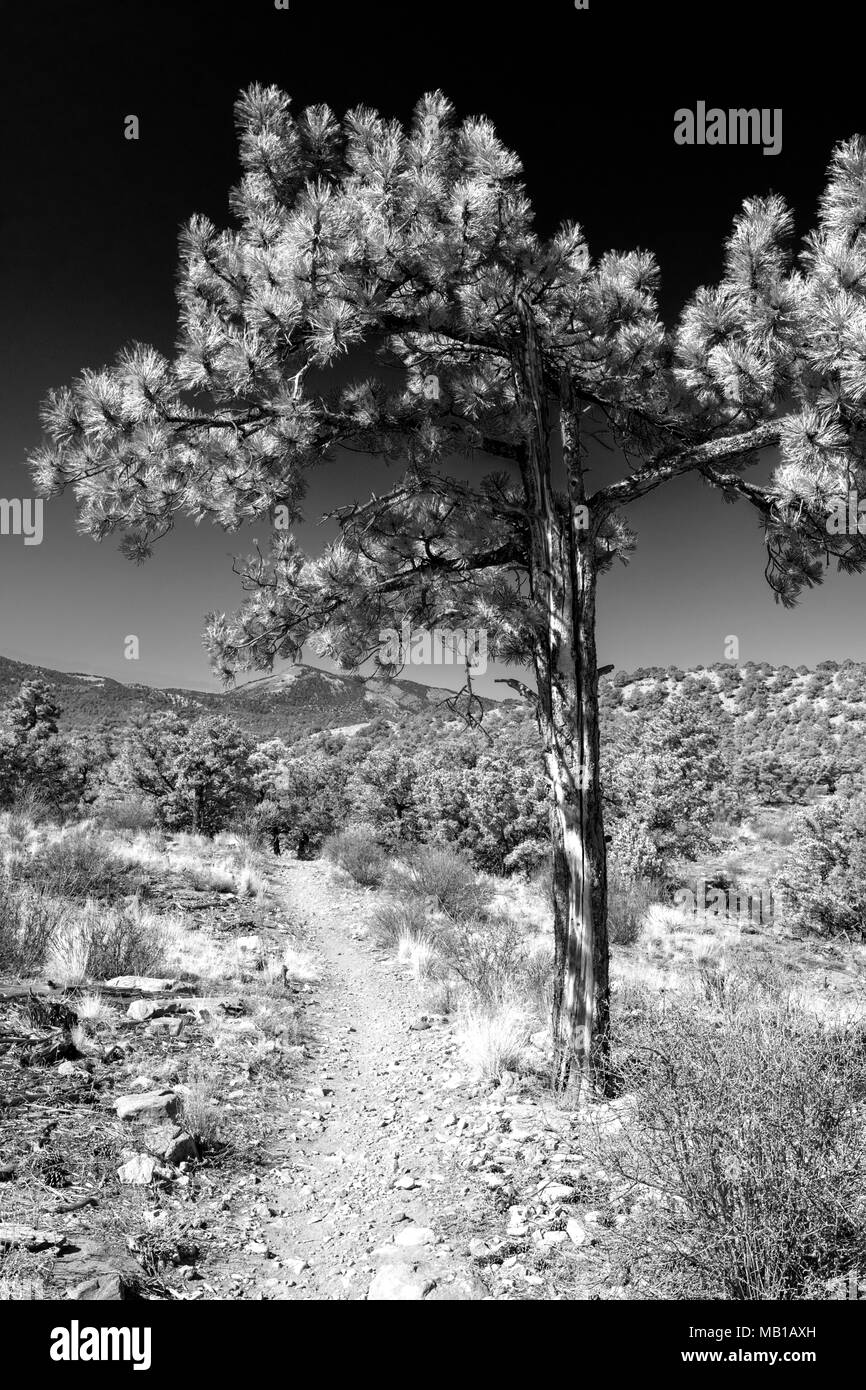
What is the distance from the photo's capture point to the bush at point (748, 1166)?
7.16 ft

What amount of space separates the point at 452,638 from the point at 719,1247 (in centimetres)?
362

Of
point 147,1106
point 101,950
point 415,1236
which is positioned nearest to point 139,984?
point 101,950

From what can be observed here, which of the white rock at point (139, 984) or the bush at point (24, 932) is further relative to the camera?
the white rock at point (139, 984)

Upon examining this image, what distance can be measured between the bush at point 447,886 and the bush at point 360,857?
227cm

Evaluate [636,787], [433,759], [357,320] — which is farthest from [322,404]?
[433,759]

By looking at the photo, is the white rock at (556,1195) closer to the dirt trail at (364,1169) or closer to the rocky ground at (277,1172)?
the rocky ground at (277,1172)

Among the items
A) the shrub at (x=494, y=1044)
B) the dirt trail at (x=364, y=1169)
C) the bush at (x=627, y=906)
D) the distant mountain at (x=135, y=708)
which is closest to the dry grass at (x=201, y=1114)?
the dirt trail at (x=364, y=1169)

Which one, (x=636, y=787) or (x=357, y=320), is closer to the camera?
(x=357, y=320)

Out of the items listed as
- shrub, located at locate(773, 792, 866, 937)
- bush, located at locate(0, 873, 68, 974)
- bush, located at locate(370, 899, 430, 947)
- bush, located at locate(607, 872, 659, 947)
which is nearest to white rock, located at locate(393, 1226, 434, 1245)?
bush, located at locate(0, 873, 68, 974)

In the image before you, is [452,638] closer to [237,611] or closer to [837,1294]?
[237,611]

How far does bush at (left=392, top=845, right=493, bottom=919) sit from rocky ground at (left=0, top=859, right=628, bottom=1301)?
623cm

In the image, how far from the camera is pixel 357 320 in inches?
142

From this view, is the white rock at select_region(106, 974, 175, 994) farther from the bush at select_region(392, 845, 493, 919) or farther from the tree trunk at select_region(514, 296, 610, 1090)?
the bush at select_region(392, 845, 493, 919)

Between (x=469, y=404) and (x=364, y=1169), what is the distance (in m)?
5.29
